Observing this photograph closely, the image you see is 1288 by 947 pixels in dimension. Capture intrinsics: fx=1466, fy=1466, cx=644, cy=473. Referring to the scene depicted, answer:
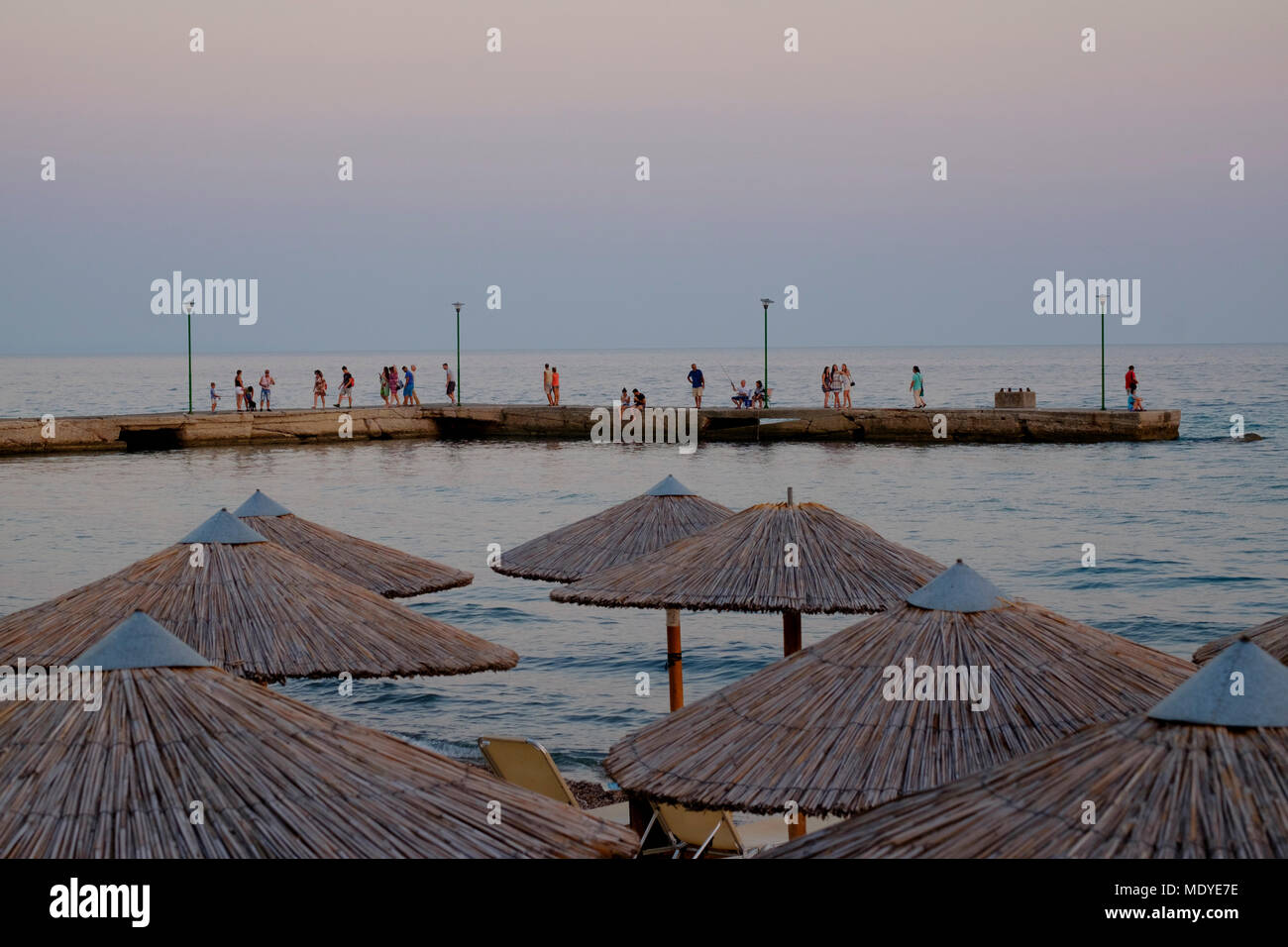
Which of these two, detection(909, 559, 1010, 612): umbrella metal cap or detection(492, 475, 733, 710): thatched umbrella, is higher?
detection(909, 559, 1010, 612): umbrella metal cap

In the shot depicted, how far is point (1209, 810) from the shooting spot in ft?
10.8

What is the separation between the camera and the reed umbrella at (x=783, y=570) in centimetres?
901

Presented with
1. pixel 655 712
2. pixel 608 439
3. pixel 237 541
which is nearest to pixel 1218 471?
pixel 608 439

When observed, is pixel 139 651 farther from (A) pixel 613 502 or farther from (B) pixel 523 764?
(A) pixel 613 502

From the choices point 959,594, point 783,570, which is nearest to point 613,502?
point 783,570

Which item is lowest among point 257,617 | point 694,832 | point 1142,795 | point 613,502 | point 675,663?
point 694,832

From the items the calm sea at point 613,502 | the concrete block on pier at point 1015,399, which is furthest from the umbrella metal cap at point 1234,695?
the concrete block on pier at point 1015,399

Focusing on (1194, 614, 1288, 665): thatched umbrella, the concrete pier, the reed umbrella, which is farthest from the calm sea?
(1194, 614, 1288, 665): thatched umbrella

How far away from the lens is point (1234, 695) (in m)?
3.50

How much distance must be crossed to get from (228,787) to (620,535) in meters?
8.17

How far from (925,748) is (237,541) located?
4.72 m

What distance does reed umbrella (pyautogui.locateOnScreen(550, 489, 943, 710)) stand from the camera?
9.01 m

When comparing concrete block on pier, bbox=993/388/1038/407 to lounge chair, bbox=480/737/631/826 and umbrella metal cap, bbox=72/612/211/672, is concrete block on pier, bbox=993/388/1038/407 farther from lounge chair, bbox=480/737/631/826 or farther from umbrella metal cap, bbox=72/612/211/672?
umbrella metal cap, bbox=72/612/211/672

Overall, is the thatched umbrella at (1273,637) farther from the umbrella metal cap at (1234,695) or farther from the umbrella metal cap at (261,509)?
the umbrella metal cap at (261,509)
